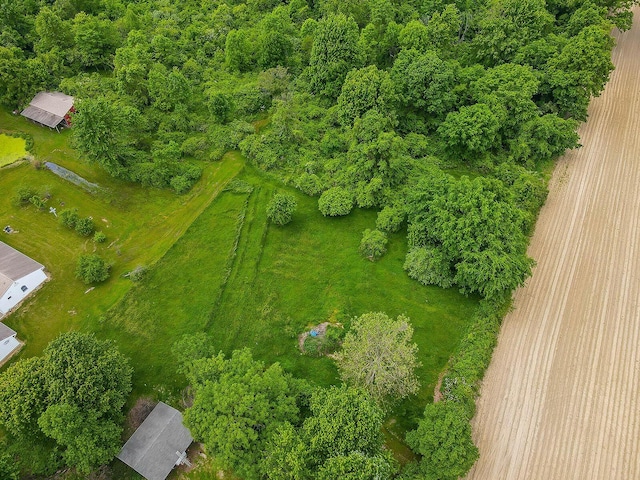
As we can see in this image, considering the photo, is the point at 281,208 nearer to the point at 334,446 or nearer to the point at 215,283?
the point at 215,283

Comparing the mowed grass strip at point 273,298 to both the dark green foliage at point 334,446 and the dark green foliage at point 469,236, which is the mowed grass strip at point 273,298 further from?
the dark green foliage at point 334,446

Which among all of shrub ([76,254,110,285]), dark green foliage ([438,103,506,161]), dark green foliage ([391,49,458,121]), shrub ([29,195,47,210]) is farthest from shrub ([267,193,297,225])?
shrub ([29,195,47,210])

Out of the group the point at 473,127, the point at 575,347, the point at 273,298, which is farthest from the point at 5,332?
the point at 473,127

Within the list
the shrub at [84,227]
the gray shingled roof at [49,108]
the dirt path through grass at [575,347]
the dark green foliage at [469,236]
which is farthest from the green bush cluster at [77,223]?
the dirt path through grass at [575,347]

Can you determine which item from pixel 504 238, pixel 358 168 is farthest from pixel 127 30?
pixel 504 238

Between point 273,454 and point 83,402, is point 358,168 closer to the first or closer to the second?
point 273,454

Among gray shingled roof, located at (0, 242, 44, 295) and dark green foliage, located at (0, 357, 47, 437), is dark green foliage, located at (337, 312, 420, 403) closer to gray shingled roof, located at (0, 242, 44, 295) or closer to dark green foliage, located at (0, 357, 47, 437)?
dark green foliage, located at (0, 357, 47, 437)

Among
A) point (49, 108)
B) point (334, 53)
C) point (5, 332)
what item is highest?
point (334, 53)
